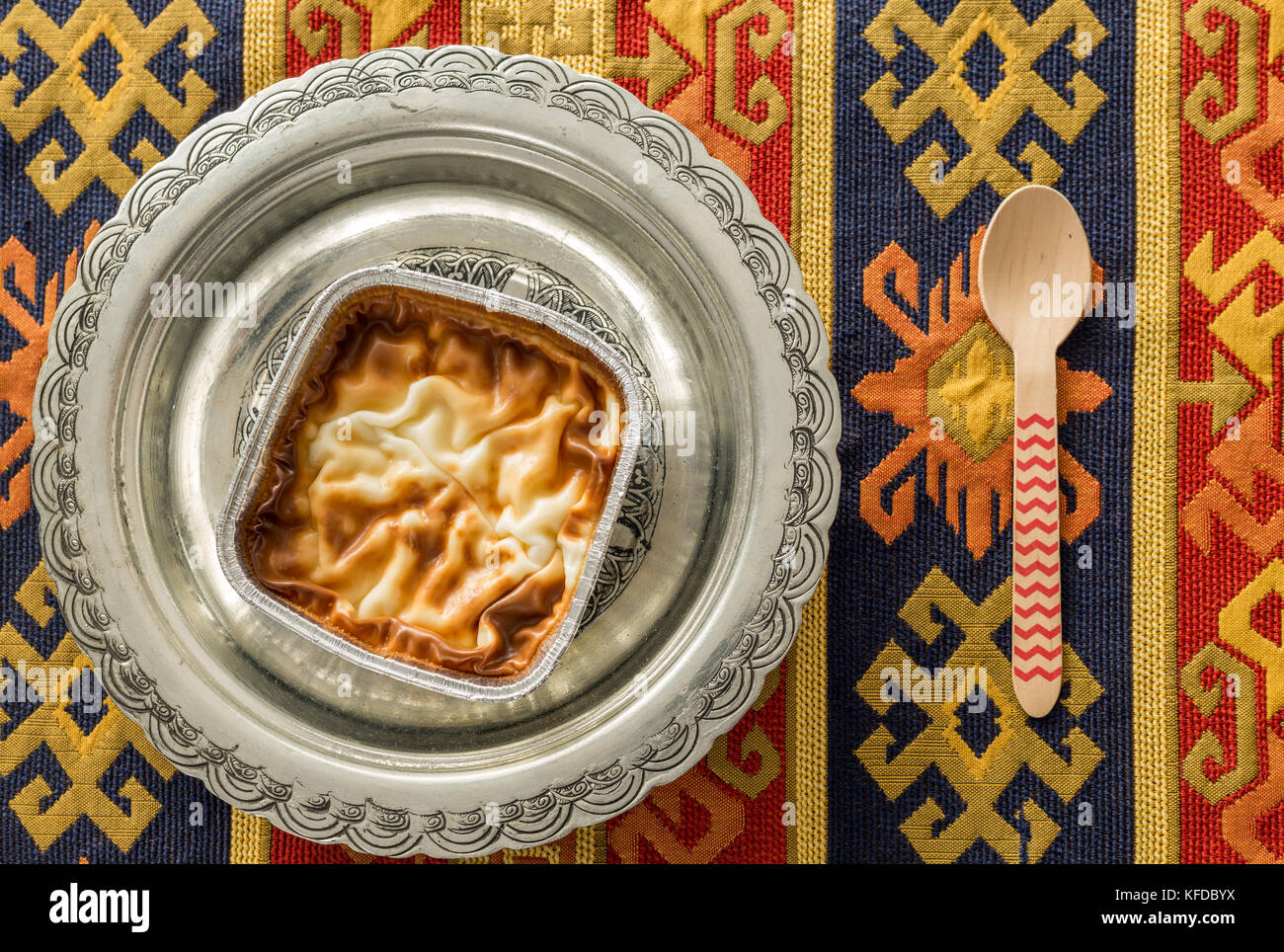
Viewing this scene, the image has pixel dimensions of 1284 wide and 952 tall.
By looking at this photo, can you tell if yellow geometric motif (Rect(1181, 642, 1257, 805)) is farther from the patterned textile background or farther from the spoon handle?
the spoon handle

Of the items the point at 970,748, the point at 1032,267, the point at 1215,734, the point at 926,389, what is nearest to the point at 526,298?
the point at 926,389

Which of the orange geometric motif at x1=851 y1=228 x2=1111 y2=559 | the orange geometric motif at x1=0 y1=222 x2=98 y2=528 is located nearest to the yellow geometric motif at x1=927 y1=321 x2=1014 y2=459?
the orange geometric motif at x1=851 y1=228 x2=1111 y2=559

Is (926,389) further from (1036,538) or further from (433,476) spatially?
(433,476)

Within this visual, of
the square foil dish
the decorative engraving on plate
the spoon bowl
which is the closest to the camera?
the square foil dish

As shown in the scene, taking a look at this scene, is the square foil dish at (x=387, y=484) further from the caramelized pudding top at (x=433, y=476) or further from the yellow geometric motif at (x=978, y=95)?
the yellow geometric motif at (x=978, y=95)

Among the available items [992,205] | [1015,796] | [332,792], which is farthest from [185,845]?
[992,205]

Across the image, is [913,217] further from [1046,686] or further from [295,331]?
[295,331]
